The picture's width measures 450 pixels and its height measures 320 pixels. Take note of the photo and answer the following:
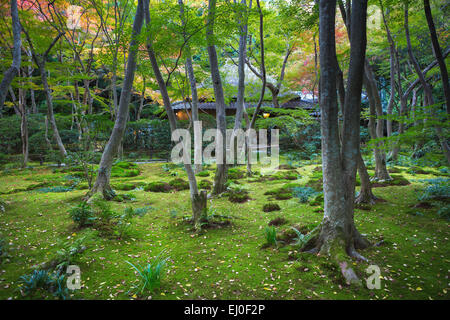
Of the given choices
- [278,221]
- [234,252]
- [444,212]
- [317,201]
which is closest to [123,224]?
[234,252]

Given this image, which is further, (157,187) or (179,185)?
(179,185)

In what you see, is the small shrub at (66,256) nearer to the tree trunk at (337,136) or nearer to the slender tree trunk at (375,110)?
the tree trunk at (337,136)

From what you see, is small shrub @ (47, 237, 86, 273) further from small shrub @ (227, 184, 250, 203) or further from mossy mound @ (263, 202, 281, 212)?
small shrub @ (227, 184, 250, 203)

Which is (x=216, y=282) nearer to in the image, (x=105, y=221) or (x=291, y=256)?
(x=291, y=256)

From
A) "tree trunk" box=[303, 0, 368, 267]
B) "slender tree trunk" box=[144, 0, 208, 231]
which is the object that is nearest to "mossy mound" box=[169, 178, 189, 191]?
"slender tree trunk" box=[144, 0, 208, 231]

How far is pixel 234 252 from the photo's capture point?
351 centimetres

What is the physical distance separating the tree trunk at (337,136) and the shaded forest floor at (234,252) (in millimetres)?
352

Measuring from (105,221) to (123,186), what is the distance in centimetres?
344

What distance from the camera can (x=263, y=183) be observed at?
8234 millimetres

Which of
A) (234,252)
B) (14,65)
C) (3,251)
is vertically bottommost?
(234,252)

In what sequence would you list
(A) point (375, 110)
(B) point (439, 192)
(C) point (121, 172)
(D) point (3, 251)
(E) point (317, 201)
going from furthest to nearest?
(C) point (121, 172) < (A) point (375, 110) < (E) point (317, 201) < (B) point (439, 192) < (D) point (3, 251)

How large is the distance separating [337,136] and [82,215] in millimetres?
4059

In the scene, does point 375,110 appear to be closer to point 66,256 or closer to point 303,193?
point 303,193

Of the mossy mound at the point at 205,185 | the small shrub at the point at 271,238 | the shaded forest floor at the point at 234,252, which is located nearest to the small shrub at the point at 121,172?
the mossy mound at the point at 205,185
